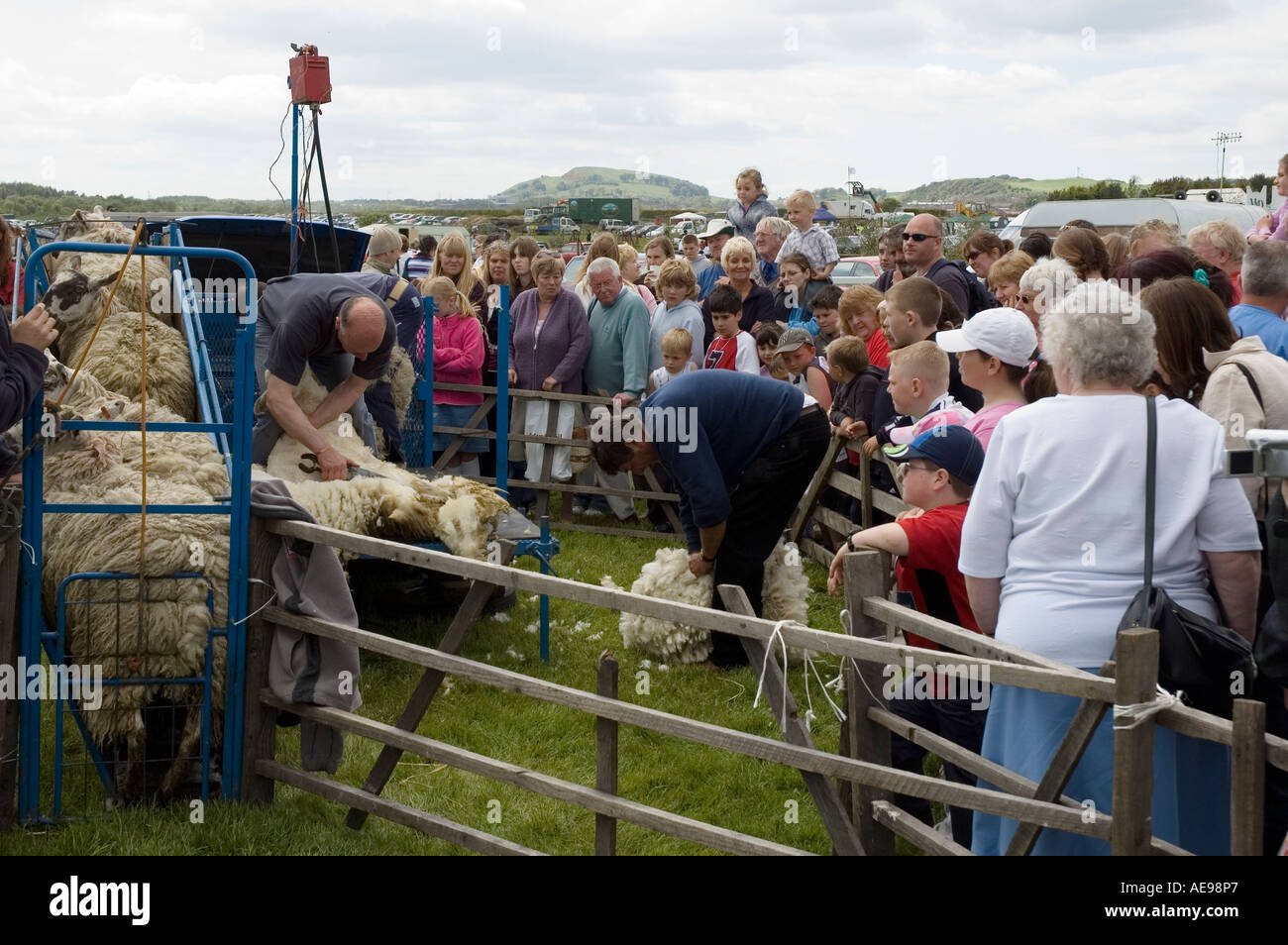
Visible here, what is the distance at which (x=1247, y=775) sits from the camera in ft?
9.20

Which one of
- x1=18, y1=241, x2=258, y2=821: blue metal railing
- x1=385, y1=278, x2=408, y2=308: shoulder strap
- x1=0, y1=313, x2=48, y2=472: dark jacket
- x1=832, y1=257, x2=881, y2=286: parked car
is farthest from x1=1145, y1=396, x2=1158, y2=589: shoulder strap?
x1=832, y1=257, x2=881, y2=286: parked car

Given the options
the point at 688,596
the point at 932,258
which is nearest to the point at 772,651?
the point at 688,596

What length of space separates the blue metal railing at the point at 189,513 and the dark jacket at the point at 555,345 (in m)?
5.40

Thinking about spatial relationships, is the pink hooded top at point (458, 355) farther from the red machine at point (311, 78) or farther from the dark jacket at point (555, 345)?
the red machine at point (311, 78)

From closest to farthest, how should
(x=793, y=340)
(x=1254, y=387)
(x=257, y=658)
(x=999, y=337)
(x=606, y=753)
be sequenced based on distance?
(x=1254, y=387) → (x=606, y=753) → (x=999, y=337) → (x=257, y=658) → (x=793, y=340)

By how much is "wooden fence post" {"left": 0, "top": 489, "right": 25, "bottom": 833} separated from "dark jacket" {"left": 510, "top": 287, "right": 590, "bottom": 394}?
19.9ft

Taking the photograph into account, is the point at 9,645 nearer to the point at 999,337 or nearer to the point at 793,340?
the point at 999,337

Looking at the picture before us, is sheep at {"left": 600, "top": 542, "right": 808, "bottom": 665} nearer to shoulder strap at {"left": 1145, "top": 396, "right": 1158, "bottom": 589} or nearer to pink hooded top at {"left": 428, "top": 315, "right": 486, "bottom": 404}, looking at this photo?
pink hooded top at {"left": 428, "top": 315, "right": 486, "bottom": 404}

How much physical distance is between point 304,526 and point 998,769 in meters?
2.65

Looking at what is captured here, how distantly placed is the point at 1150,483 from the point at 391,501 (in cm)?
424

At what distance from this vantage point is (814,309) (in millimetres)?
9070

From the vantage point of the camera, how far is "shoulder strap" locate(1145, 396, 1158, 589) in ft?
10.6
